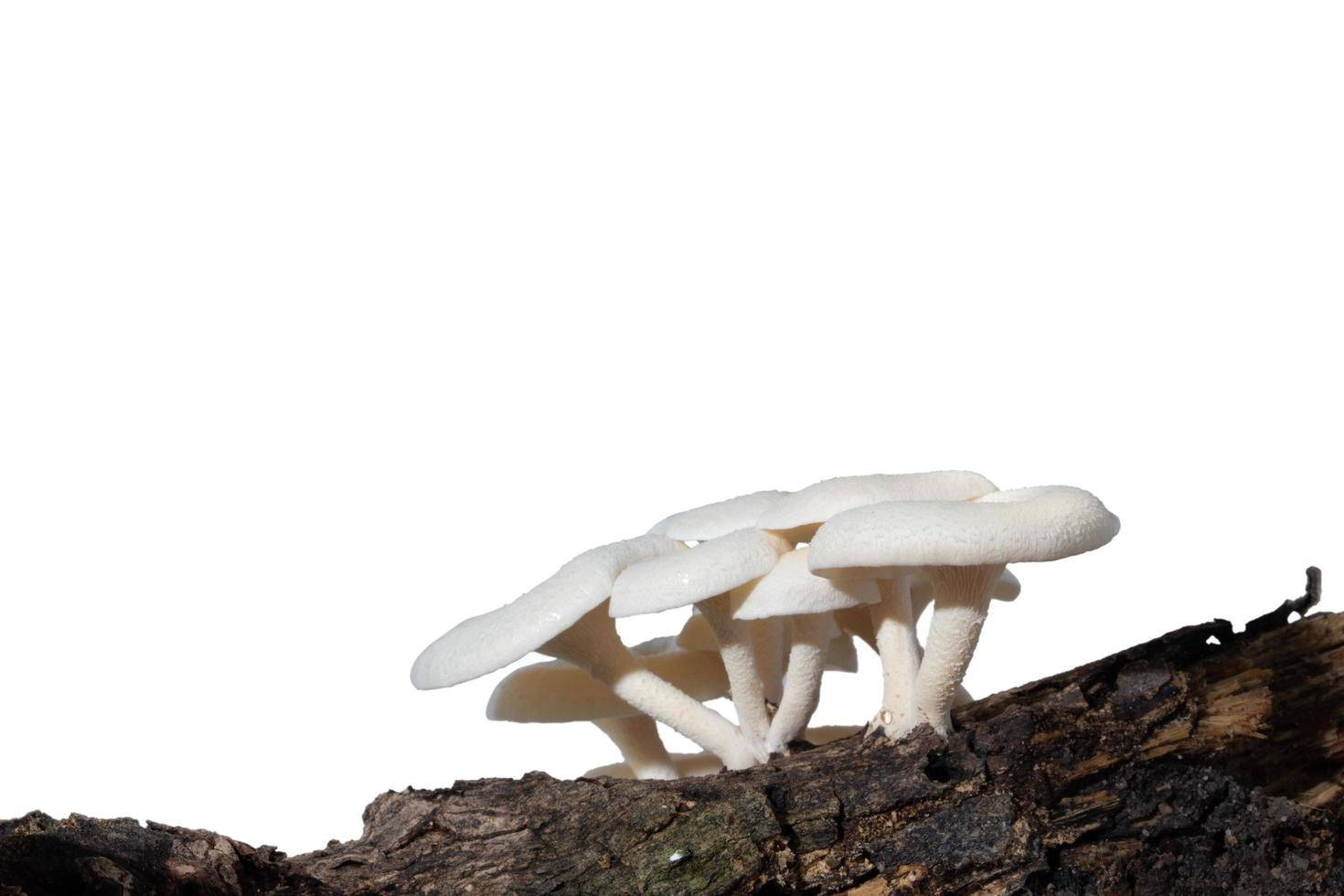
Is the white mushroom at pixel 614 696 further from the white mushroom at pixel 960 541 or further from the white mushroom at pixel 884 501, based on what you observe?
the white mushroom at pixel 960 541

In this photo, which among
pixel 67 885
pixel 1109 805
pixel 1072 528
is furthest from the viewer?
pixel 1109 805

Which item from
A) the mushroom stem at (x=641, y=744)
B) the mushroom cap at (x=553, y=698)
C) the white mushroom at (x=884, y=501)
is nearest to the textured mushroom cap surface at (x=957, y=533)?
the white mushroom at (x=884, y=501)

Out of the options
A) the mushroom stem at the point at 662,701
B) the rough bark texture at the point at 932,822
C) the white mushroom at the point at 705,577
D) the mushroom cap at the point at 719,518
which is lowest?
the rough bark texture at the point at 932,822

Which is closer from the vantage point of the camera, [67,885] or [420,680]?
[67,885]

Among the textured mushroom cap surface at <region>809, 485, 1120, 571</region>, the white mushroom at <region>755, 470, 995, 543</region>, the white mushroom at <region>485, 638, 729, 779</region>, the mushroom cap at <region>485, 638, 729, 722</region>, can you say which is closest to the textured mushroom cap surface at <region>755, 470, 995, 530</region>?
the white mushroom at <region>755, 470, 995, 543</region>

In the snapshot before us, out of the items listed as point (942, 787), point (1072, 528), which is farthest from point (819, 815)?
point (1072, 528)

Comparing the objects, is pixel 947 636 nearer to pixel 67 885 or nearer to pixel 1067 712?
pixel 1067 712

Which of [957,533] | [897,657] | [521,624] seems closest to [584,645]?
[521,624]

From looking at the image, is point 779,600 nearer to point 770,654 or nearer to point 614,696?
point 770,654
